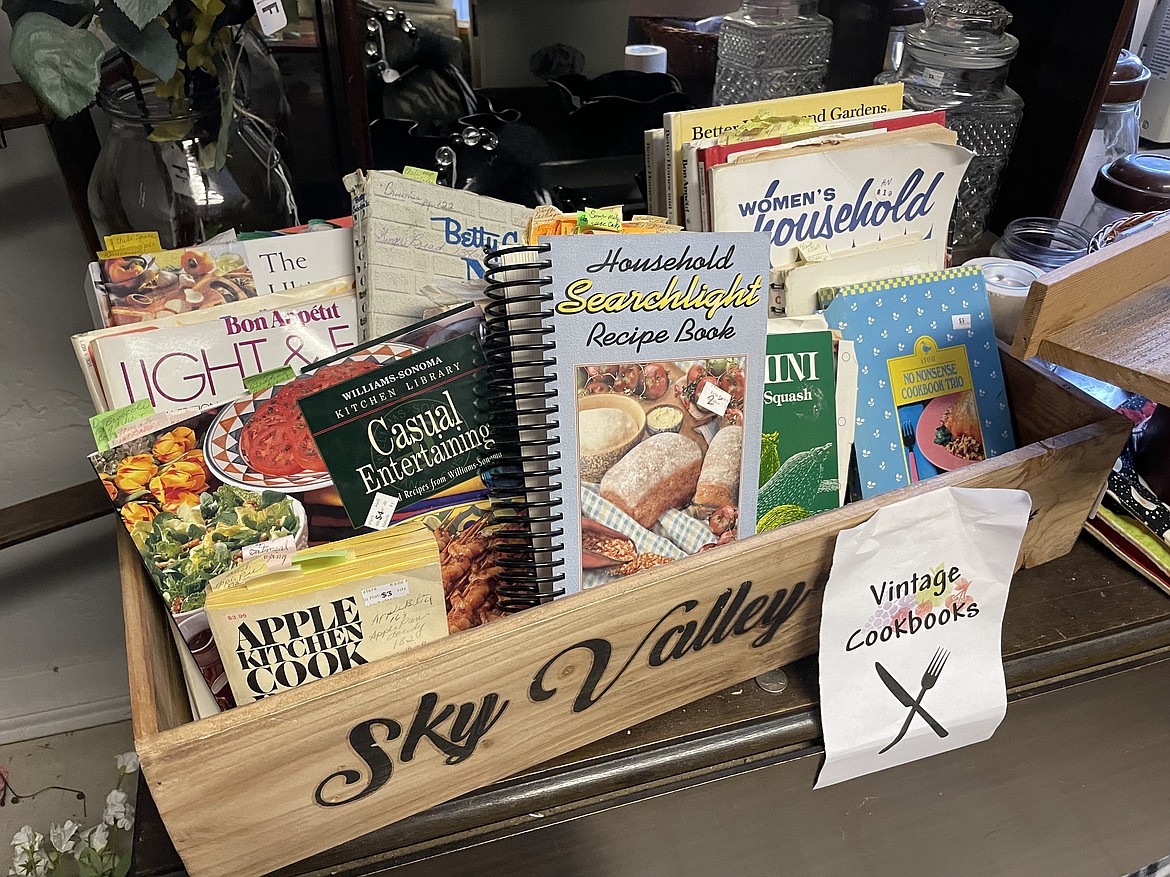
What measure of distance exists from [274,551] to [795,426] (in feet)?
1.44

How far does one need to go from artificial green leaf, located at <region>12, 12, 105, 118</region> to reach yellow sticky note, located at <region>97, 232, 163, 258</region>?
125 mm

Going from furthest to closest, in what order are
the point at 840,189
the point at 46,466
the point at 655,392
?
the point at 46,466 < the point at 840,189 < the point at 655,392

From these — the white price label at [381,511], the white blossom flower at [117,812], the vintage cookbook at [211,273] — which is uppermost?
the vintage cookbook at [211,273]

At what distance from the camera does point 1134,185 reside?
3.30 ft

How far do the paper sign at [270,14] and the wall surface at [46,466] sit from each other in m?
0.48

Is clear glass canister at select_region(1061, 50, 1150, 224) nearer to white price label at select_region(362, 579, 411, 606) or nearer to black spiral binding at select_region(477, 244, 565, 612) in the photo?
black spiral binding at select_region(477, 244, 565, 612)

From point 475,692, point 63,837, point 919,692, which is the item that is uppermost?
point 475,692

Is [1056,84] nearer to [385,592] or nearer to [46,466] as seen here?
[385,592]

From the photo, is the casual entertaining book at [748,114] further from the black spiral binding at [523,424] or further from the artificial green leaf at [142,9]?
the artificial green leaf at [142,9]

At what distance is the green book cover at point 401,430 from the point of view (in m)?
0.65

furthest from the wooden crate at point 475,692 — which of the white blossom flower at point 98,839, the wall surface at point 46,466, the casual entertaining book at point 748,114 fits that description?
the white blossom flower at point 98,839

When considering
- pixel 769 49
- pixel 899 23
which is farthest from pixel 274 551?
pixel 899 23

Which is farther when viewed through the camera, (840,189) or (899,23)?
(899,23)

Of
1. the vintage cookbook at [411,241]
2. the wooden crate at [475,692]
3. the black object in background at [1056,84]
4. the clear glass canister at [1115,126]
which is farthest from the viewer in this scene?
the clear glass canister at [1115,126]
